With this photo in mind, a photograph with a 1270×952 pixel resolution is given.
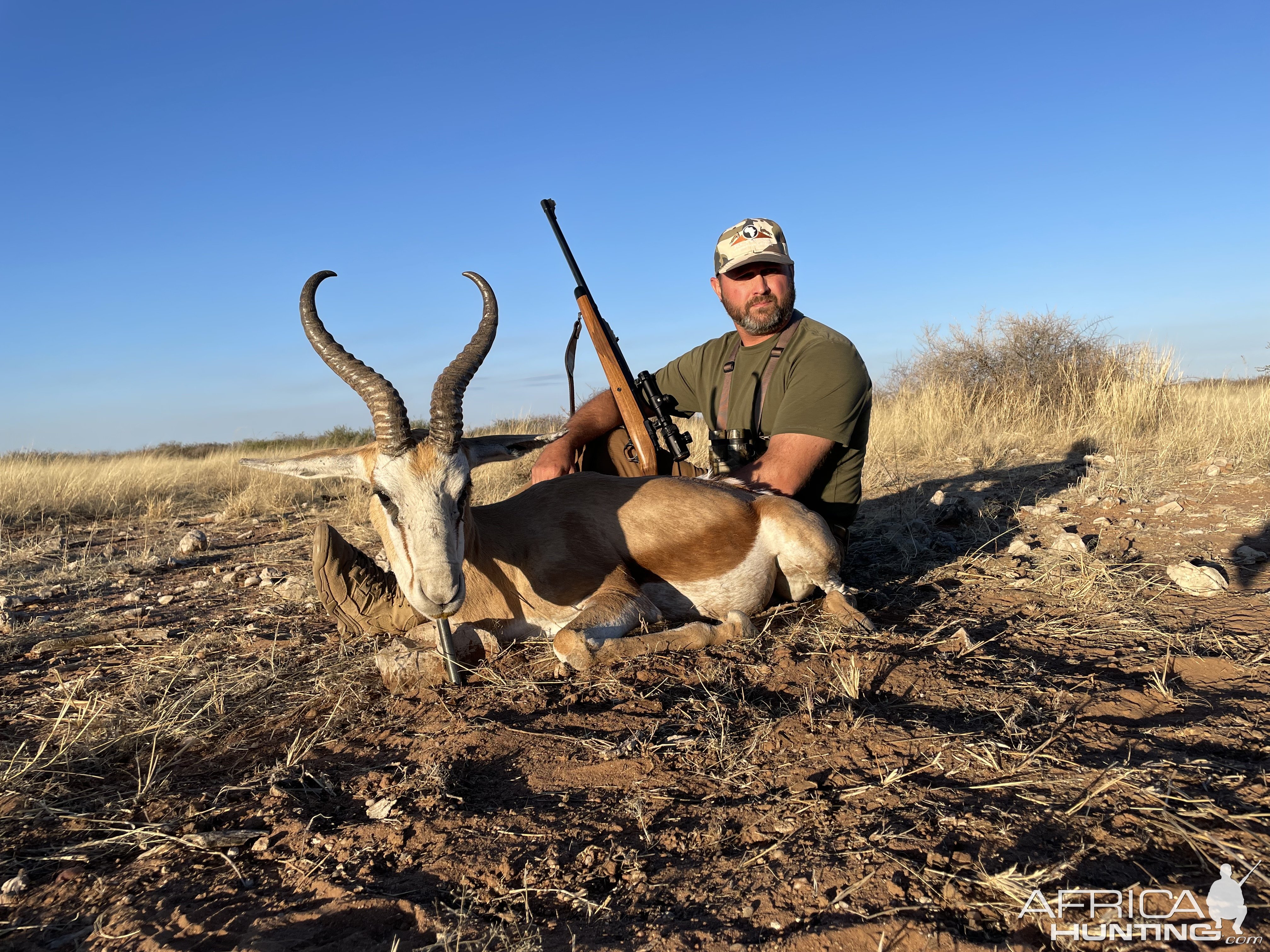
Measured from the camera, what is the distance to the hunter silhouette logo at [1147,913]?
1681 millimetres

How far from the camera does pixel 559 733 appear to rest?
9.73ft

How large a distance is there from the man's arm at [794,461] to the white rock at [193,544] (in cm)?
577

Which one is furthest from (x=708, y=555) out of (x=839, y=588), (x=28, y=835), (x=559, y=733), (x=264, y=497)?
(x=264, y=497)

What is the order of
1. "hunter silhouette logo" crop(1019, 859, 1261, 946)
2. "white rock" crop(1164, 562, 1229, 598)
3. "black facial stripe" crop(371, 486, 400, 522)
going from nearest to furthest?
"hunter silhouette logo" crop(1019, 859, 1261, 946), "black facial stripe" crop(371, 486, 400, 522), "white rock" crop(1164, 562, 1229, 598)

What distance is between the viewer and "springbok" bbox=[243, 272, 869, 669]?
3621 millimetres

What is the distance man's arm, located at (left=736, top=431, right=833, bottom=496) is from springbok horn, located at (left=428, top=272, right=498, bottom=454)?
202 cm

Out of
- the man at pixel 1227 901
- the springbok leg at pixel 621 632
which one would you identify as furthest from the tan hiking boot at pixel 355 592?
the man at pixel 1227 901

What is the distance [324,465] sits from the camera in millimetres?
3951

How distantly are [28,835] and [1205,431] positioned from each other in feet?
36.6

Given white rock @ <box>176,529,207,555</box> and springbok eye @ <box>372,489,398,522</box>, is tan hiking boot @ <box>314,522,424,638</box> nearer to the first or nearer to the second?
springbok eye @ <box>372,489,398,522</box>

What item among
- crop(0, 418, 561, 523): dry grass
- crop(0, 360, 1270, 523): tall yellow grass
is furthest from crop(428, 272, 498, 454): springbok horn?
crop(0, 360, 1270, 523): tall yellow grass

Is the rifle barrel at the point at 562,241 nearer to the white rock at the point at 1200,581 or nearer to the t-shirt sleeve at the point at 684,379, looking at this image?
the t-shirt sleeve at the point at 684,379

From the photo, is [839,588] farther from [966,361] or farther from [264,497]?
[966,361]

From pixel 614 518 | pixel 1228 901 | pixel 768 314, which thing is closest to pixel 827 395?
pixel 768 314
